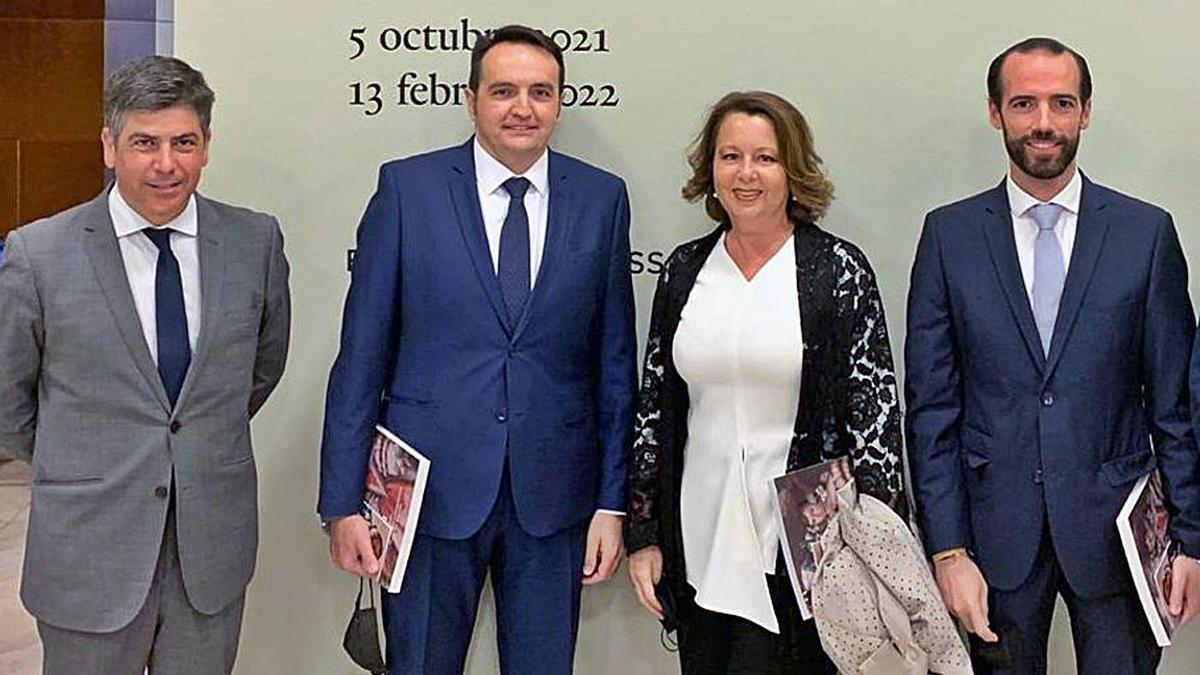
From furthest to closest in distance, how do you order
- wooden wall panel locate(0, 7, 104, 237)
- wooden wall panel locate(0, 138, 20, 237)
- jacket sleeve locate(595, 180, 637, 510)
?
wooden wall panel locate(0, 138, 20, 237), wooden wall panel locate(0, 7, 104, 237), jacket sleeve locate(595, 180, 637, 510)

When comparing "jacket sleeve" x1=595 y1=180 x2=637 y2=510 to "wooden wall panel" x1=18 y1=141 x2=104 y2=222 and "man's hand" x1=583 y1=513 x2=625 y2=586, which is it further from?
"wooden wall panel" x1=18 y1=141 x2=104 y2=222

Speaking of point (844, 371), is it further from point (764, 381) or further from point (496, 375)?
point (496, 375)

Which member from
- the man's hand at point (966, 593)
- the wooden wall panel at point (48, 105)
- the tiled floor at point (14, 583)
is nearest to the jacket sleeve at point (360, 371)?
the man's hand at point (966, 593)

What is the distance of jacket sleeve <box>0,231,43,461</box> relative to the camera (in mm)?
2133

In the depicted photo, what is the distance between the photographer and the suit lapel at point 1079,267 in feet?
7.31

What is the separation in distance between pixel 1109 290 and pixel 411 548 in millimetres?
1367

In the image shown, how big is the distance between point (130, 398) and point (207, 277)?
0.25m

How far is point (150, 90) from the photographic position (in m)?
2.15

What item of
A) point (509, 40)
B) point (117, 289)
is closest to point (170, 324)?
point (117, 289)

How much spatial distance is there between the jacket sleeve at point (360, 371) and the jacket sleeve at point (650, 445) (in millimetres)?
502

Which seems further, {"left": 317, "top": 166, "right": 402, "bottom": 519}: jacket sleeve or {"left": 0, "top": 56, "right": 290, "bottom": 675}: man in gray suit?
{"left": 317, "top": 166, "right": 402, "bottom": 519}: jacket sleeve

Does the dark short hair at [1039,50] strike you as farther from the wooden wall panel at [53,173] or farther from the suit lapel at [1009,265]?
the wooden wall panel at [53,173]

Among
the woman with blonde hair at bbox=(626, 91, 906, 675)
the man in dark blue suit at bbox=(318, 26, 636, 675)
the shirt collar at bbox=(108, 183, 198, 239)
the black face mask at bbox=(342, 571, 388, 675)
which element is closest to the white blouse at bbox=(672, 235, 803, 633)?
the woman with blonde hair at bbox=(626, 91, 906, 675)

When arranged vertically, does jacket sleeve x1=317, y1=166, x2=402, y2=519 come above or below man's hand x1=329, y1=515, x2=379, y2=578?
above
